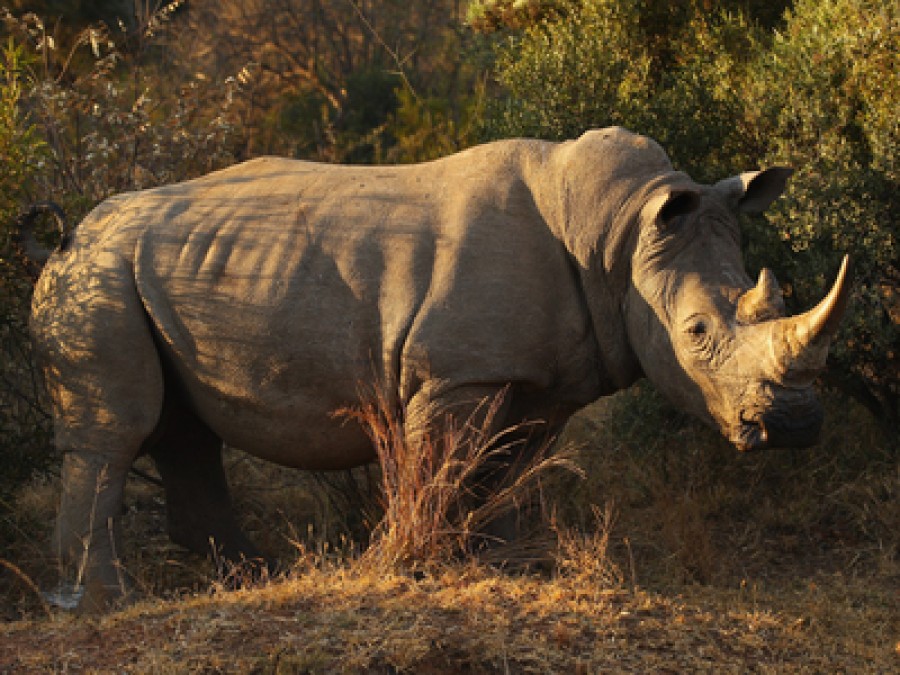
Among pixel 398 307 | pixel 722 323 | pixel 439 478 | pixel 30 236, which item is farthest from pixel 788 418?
pixel 30 236

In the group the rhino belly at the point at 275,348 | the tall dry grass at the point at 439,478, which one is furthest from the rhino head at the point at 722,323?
the rhino belly at the point at 275,348

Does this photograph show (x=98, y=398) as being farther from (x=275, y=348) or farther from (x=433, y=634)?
(x=433, y=634)

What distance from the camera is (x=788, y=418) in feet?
16.7

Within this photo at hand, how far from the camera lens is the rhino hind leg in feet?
21.8

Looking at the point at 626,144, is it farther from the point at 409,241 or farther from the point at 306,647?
the point at 306,647

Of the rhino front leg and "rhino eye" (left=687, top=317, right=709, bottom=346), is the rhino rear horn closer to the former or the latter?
"rhino eye" (left=687, top=317, right=709, bottom=346)

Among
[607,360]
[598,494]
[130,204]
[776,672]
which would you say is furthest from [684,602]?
[130,204]

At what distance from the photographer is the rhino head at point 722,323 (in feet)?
16.6

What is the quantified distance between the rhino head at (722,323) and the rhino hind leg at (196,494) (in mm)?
2432

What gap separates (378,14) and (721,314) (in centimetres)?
1277

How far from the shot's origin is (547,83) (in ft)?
26.0

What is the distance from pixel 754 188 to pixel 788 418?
1.21 metres

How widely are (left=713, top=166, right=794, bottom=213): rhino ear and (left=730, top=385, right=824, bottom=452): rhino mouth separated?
3.36 feet

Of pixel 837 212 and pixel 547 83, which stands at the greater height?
pixel 547 83
